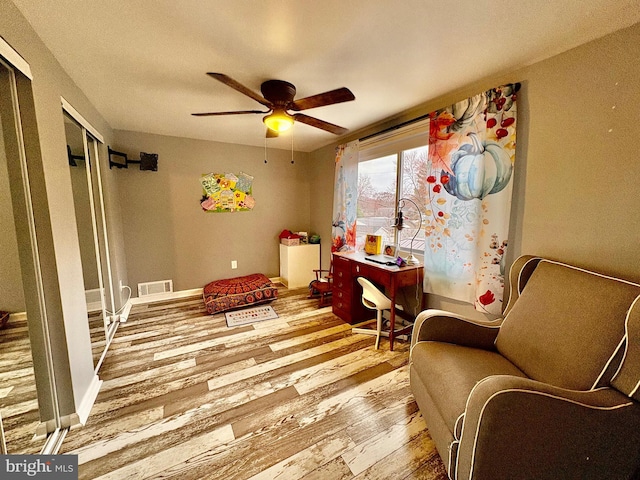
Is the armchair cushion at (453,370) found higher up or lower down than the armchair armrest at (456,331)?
lower down

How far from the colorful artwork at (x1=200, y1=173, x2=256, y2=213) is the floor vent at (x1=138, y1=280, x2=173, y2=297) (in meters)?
1.16

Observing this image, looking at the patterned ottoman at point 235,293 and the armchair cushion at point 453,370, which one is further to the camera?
the patterned ottoman at point 235,293

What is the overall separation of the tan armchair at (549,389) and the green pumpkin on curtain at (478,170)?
2.14 feet

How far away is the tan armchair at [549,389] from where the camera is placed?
34.7 inches

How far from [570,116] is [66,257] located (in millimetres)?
3108

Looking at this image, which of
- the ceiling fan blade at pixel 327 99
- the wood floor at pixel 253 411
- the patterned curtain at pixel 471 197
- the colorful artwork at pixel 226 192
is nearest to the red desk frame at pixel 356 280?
the patterned curtain at pixel 471 197

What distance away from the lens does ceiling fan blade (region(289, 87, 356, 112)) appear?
1490mm

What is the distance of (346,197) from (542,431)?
8.58 feet

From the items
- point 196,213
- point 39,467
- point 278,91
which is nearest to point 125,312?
point 196,213

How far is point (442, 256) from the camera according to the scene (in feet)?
6.84

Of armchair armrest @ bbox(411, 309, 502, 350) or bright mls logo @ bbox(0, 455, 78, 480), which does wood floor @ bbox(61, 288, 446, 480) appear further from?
armchair armrest @ bbox(411, 309, 502, 350)

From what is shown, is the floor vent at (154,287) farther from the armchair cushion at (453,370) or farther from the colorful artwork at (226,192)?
the armchair cushion at (453,370)

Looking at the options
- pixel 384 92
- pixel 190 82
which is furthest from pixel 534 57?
pixel 190 82

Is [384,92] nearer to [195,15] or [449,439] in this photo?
[195,15]
